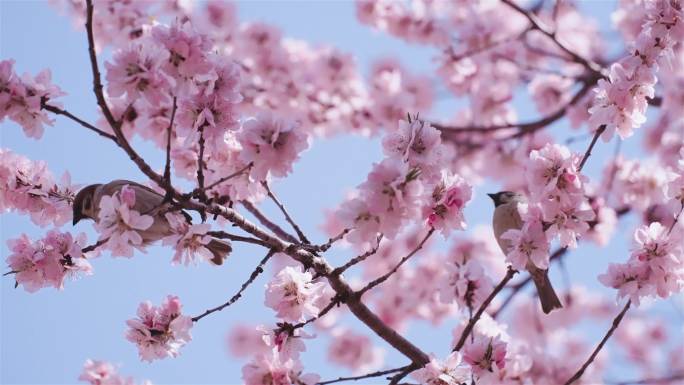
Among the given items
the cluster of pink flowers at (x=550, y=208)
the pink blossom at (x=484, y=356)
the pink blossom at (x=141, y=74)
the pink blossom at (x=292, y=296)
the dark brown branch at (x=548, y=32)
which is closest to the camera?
the pink blossom at (x=141, y=74)

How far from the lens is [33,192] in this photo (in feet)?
9.38

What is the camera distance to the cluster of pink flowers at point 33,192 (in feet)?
9.37

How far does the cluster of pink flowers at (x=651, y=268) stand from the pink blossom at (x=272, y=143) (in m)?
1.31

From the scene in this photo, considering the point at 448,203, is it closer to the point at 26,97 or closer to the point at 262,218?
the point at 262,218

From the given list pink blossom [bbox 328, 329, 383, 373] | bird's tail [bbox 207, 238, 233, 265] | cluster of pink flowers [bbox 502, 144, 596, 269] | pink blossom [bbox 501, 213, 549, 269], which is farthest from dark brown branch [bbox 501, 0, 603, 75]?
pink blossom [bbox 328, 329, 383, 373]

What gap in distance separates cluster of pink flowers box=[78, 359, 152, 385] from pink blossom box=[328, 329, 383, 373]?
4.17m

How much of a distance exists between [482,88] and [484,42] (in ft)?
1.46

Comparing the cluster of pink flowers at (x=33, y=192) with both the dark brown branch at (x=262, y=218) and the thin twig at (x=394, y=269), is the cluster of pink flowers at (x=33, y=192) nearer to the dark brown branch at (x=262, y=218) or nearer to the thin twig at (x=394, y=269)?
the dark brown branch at (x=262, y=218)

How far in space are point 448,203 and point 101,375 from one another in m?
1.91

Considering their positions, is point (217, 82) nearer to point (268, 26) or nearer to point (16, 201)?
point (16, 201)

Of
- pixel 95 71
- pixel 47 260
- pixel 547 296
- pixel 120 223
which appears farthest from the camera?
pixel 547 296

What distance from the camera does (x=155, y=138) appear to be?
3596 mm

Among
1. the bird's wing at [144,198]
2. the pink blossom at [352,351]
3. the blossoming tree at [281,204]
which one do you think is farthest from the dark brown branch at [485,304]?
the pink blossom at [352,351]

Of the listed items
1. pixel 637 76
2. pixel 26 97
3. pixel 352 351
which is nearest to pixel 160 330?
pixel 26 97
